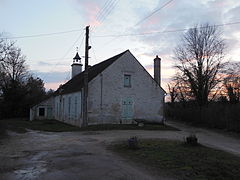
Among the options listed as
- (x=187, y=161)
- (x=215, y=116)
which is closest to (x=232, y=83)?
(x=215, y=116)

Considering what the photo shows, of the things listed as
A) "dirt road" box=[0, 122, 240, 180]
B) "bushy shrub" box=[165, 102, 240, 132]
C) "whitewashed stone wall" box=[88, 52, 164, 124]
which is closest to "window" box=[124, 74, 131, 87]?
"whitewashed stone wall" box=[88, 52, 164, 124]

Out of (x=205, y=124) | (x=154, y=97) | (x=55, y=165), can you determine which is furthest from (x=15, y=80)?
(x=55, y=165)

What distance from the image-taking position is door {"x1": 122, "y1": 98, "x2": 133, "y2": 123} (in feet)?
83.9

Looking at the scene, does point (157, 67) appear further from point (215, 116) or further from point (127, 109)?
point (215, 116)

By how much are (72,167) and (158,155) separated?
11.4 ft

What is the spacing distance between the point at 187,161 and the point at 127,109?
17.4 m

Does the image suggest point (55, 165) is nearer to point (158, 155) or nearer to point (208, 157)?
point (158, 155)

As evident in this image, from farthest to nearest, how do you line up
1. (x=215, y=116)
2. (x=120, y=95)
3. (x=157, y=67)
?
(x=157, y=67) < (x=120, y=95) < (x=215, y=116)

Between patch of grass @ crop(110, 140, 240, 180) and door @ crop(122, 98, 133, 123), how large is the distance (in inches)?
556

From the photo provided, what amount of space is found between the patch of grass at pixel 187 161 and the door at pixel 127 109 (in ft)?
46.4

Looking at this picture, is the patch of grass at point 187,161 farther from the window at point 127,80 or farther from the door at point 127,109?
the window at point 127,80

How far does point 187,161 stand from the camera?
848 centimetres

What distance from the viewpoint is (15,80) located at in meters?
42.5

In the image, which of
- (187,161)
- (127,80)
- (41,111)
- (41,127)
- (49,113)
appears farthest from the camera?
(49,113)
